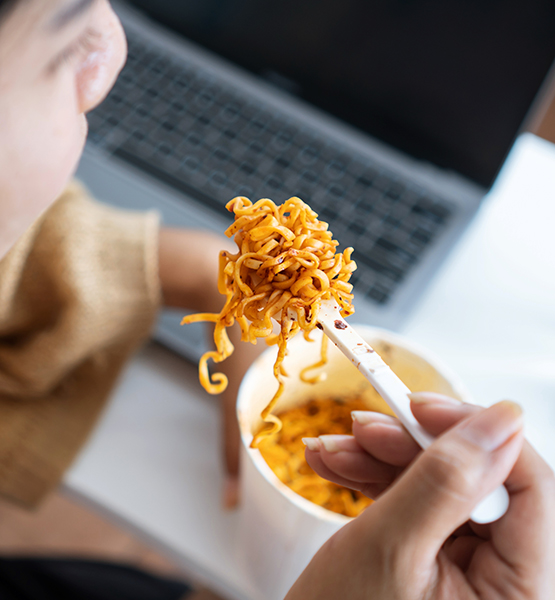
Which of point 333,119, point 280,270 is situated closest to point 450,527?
point 280,270

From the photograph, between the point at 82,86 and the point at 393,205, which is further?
the point at 393,205

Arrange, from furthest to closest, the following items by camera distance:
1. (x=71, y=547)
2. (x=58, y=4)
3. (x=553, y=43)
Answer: (x=71, y=547)
(x=553, y=43)
(x=58, y=4)

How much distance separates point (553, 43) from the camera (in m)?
0.48

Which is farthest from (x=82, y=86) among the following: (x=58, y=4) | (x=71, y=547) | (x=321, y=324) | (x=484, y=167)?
(x=71, y=547)

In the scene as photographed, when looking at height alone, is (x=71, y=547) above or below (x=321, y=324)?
below

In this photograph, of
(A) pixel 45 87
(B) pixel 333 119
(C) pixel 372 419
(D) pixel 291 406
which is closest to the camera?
(A) pixel 45 87

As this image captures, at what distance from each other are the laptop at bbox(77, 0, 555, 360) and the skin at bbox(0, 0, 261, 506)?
329 mm

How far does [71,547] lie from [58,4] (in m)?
0.92

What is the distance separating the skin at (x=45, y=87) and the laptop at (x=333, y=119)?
0.33 meters

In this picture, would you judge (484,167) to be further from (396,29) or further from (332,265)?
(332,265)

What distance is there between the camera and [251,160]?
2.00 ft

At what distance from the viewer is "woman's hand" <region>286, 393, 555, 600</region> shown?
0.21 m

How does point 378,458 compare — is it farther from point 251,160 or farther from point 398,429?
point 251,160

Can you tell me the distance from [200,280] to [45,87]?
1.16 ft
